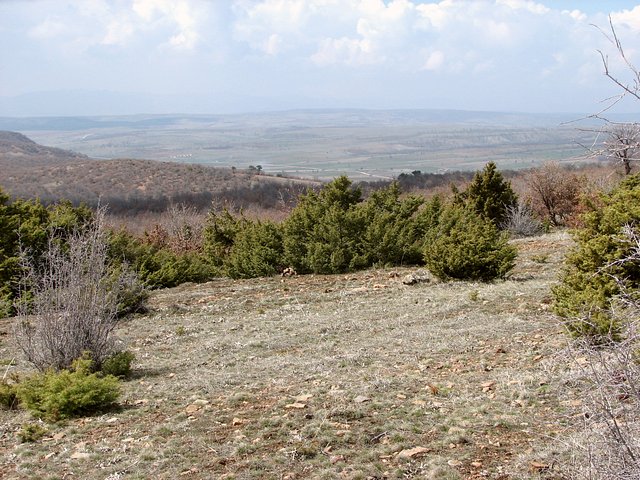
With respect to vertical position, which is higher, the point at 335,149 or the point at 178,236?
the point at 335,149

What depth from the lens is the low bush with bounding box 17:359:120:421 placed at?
577 centimetres

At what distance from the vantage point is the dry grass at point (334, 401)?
4508 millimetres

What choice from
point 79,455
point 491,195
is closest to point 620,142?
point 79,455

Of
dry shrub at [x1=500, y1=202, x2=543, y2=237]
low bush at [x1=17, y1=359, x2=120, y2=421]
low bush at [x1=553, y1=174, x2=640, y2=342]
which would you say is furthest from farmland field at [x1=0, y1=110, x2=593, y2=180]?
low bush at [x1=17, y1=359, x2=120, y2=421]

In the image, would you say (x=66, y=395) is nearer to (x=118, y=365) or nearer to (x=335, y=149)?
(x=118, y=365)

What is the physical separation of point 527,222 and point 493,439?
2010 centimetres

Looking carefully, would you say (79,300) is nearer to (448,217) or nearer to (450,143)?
(448,217)

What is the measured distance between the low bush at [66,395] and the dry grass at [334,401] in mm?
186

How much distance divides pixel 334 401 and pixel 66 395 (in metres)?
2.44

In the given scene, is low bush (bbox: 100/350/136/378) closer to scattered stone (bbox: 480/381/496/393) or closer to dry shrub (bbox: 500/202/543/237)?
scattered stone (bbox: 480/381/496/393)

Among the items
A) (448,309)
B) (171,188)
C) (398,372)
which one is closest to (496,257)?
(448,309)

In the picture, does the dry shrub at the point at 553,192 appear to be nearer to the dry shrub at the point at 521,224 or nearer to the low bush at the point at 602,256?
the dry shrub at the point at 521,224

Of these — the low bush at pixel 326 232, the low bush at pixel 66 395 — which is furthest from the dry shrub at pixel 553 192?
the low bush at pixel 66 395

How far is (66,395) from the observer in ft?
19.0
